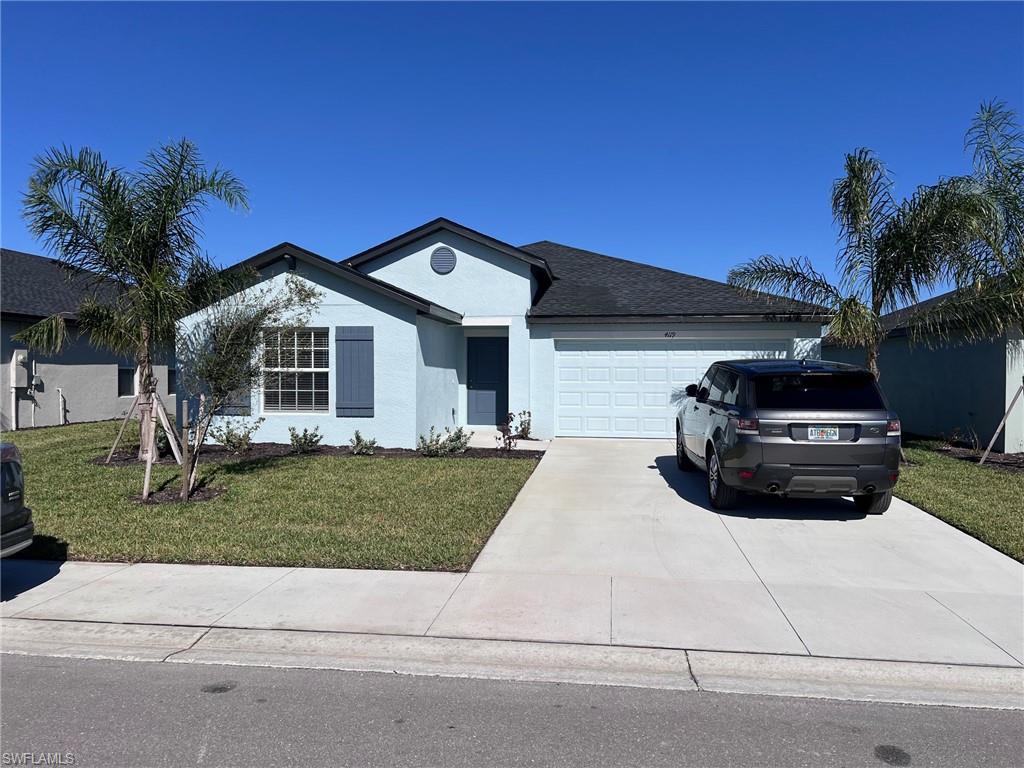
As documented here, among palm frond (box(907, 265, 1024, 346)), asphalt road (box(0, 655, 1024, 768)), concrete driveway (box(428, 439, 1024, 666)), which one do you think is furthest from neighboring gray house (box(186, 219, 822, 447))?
asphalt road (box(0, 655, 1024, 768))

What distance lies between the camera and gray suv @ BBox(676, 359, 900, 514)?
7445 millimetres

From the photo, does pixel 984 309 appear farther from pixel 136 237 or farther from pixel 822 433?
pixel 136 237

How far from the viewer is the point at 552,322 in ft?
49.4

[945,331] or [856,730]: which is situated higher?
[945,331]

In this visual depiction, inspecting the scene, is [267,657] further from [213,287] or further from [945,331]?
[945,331]

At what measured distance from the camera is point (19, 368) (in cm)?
1698

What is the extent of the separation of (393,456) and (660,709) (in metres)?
9.33

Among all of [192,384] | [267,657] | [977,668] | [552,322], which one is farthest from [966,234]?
[192,384]

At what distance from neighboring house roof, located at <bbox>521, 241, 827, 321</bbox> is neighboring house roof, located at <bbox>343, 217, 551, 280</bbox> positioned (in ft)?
3.59

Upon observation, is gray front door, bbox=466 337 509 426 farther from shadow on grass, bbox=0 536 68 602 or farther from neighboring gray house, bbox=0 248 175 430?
shadow on grass, bbox=0 536 68 602

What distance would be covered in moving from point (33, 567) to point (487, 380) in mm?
11093

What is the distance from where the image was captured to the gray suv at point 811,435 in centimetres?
745

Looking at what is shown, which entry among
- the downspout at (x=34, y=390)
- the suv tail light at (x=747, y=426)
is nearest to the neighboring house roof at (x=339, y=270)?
the suv tail light at (x=747, y=426)

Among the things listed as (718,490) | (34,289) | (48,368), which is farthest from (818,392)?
(34,289)
